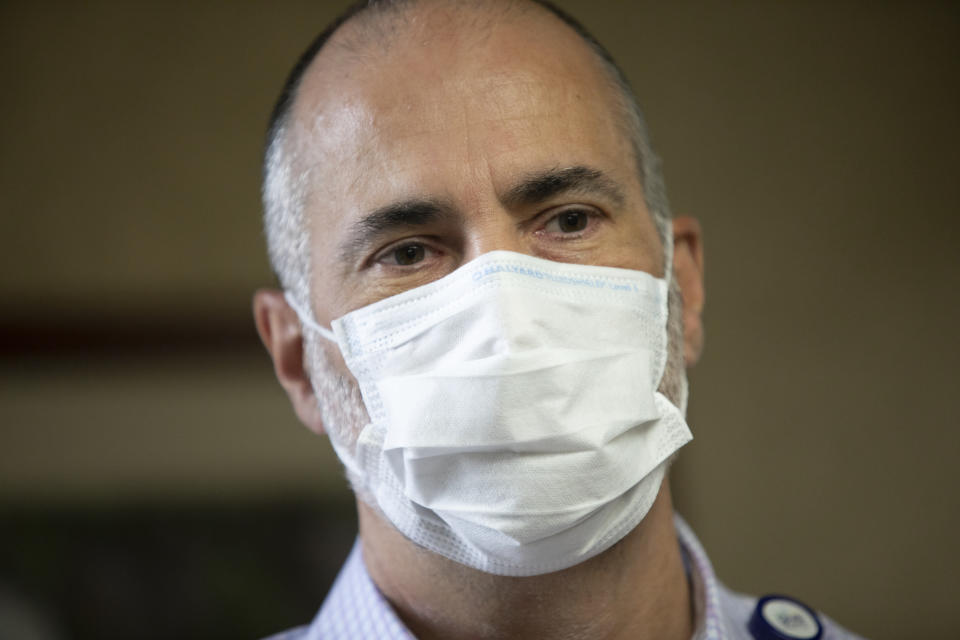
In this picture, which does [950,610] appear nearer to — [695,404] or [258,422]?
[695,404]

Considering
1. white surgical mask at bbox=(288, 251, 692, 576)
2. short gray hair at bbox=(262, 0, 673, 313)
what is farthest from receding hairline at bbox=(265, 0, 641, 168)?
white surgical mask at bbox=(288, 251, 692, 576)

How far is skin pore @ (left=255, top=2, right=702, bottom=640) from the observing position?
136cm

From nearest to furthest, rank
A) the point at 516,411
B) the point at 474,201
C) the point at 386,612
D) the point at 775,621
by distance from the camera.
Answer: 1. the point at 516,411
2. the point at 474,201
3. the point at 386,612
4. the point at 775,621

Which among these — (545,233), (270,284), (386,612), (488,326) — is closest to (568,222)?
(545,233)

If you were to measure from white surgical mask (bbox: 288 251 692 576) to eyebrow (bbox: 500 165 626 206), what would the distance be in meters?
0.12

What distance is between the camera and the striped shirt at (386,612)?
1.50m

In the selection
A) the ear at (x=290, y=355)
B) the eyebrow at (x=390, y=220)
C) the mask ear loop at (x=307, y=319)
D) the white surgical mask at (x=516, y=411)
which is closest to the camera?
the white surgical mask at (x=516, y=411)

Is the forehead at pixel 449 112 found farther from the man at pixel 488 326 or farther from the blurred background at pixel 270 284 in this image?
the blurred background at pixel 270 284

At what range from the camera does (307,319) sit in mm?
1545

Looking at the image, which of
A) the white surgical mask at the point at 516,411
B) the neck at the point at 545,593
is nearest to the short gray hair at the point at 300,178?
the white surgical mask at the point at 516,411

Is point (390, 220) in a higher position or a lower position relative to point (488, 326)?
higher

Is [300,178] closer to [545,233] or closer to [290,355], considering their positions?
[290,355]

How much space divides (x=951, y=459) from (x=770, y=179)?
4.07ft

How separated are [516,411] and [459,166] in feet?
1.39
